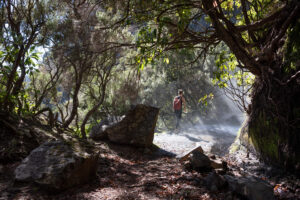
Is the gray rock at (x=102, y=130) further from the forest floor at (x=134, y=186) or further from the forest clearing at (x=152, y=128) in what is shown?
the forest floor at (x=134, y=186)

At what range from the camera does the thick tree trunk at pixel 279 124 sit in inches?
151

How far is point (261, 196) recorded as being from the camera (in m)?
2.92

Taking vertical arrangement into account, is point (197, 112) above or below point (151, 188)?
above

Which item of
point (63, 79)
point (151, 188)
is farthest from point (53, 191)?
point (63, 79)

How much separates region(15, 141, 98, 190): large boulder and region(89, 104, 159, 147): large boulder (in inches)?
143

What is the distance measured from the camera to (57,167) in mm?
3100

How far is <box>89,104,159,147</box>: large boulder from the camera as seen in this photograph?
24.1ft

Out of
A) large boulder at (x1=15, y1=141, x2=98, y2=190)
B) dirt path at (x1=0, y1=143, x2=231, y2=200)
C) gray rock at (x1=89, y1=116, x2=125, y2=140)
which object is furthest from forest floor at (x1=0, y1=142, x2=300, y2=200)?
gray rock at (x1=89, y1=116, x2=125, y2=140)

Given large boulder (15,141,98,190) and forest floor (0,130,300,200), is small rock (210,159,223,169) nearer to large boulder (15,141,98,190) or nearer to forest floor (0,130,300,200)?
forest floor (0,130,300,200)

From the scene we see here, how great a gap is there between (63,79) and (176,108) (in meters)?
6.44

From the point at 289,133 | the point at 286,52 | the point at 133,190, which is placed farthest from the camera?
the point at 286,52

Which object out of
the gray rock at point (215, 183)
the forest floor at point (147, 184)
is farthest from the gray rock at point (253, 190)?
the gray rock at point (215, 183)

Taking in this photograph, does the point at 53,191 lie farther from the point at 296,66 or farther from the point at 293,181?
the point at 296,66

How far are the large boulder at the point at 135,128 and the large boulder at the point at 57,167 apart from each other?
11.9 ft
